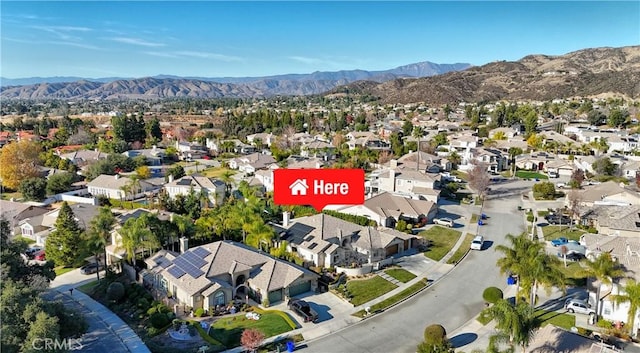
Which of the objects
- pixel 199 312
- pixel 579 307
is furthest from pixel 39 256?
pixel 579 307

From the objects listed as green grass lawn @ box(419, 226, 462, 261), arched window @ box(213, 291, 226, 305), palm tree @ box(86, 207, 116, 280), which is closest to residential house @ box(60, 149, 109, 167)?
palm tree @ box(86, 207, 116, 280)

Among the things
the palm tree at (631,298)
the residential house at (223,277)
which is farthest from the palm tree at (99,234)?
the palm tree at (631,298)

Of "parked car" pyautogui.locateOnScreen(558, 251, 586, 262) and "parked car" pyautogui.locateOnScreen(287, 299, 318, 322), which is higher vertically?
"parked car" pyautogui.locateOnScreen(558, 251, 586, 262)

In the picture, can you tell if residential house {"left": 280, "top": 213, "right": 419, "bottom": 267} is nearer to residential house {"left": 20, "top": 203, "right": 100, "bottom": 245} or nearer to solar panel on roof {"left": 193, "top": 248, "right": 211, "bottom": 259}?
solar panel on roof {"left": 193, "top": 248, "right": 211, "bottom": 259}

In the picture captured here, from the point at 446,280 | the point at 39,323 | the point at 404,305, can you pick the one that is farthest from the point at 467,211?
the point at 39,323

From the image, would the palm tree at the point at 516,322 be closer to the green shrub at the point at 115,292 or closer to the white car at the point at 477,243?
the white car at the point at 477,243

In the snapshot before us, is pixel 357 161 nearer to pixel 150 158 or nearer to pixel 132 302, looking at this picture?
pixel 150 158
